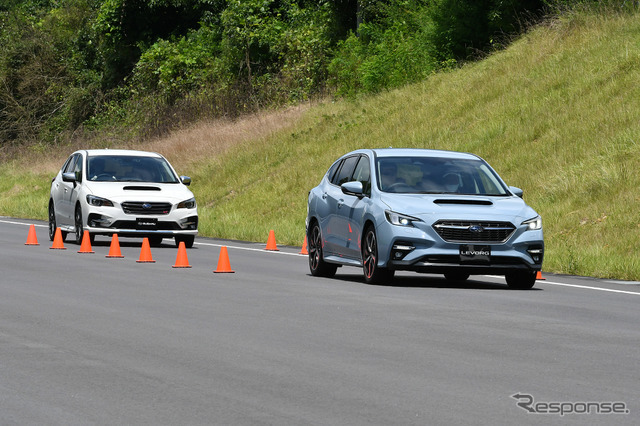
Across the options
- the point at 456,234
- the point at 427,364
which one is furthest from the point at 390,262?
the point at 427,364

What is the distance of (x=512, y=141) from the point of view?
2973 cm

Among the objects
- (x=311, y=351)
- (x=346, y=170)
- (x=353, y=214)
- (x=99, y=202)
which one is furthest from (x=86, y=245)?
(x=311, y=351)

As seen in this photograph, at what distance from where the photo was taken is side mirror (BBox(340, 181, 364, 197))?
16047 mm

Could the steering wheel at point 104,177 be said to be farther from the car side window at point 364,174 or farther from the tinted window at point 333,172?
the car side window at point 364,174

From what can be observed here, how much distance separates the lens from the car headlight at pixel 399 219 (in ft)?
50.0

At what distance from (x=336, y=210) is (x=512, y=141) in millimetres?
13551

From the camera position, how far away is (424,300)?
13891 mm

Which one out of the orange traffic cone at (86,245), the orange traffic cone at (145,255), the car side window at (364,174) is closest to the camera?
the car side window at (364,174)

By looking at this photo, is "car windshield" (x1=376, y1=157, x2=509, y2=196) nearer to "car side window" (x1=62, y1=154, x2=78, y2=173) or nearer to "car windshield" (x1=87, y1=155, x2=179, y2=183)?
"car windshield" (x1=87, y1=155, x2=179, y2=183)

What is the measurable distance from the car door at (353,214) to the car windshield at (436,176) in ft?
0.83

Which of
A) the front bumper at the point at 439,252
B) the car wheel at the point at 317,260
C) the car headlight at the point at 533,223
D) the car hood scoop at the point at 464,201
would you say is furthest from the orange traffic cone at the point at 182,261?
the car headlight at the point at 533,223

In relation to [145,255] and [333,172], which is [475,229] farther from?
[145,255]

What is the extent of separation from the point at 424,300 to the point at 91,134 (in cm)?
4500

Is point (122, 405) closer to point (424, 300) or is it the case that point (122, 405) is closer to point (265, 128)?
point (424, 300)
